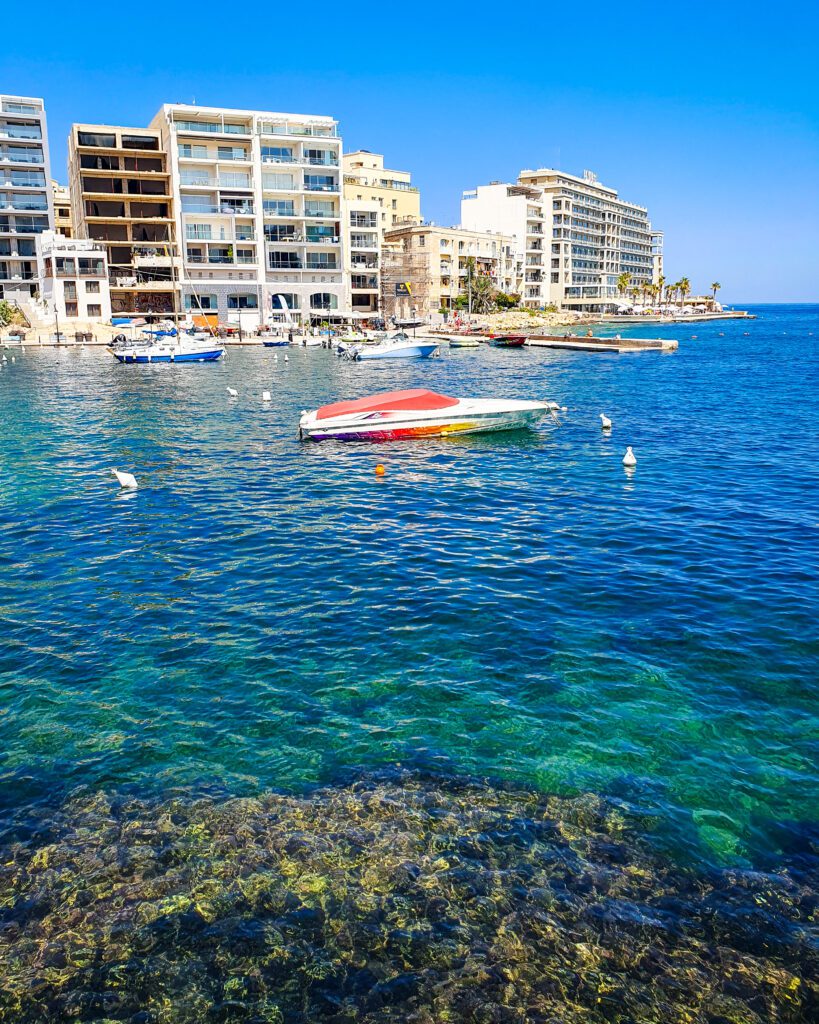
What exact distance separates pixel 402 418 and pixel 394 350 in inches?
1747

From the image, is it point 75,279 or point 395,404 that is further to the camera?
point 75,279

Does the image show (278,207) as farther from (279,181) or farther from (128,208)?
(128,208)

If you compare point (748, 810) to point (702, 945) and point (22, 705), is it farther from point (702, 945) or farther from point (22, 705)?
point (22, 705)

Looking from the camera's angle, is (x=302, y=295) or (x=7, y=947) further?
(x=302, y=295)

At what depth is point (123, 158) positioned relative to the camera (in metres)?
96.1

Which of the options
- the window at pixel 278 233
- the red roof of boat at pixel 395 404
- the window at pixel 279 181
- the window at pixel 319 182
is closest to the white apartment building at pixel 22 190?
the window at pixel 278 233

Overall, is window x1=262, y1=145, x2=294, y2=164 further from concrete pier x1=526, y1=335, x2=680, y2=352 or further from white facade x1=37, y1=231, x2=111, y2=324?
concrete pier x1=526, y1=335, x2=680, y2=352

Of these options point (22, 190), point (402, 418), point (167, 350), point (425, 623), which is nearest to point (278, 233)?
point (22, 190)

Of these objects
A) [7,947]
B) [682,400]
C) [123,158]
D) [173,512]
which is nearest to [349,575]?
[173,512]

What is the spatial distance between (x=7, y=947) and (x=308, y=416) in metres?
25.9

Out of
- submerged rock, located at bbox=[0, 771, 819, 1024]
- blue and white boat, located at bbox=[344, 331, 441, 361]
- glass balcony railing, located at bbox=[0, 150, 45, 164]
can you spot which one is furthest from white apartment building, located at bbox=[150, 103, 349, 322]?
submerged rock, located at bbox=[0, 771, 819, 1024]

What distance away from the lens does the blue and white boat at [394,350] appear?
236 ft

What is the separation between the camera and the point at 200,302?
95.4 m

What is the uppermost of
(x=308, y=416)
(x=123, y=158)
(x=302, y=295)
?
(x=123, y=158)
